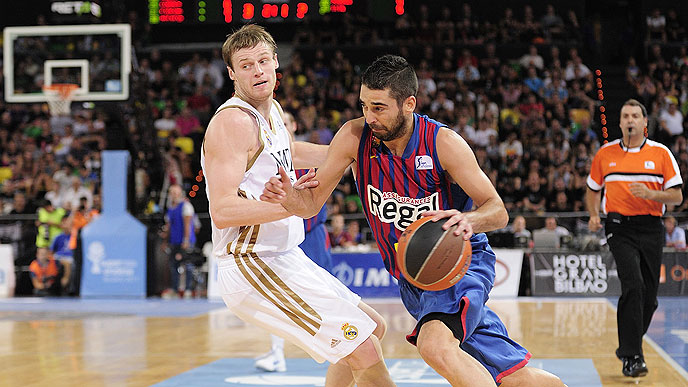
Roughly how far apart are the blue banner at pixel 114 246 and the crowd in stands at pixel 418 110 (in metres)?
0.78

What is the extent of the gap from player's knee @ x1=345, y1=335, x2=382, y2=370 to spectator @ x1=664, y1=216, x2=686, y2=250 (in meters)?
11.8

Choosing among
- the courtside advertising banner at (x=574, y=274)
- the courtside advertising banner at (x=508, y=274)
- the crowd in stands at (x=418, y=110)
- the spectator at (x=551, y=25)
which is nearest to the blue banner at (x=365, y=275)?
the crowd in stands at (x=418, y=110)

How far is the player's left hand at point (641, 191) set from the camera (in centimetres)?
671

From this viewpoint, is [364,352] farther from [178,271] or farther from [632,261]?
[178,271]

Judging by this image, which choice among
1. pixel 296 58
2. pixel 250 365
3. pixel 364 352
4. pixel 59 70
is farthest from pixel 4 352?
pixel 296 58

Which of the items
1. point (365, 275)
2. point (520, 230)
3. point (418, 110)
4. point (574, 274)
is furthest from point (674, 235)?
point (418, 110)

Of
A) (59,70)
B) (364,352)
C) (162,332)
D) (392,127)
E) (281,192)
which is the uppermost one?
(59,70)

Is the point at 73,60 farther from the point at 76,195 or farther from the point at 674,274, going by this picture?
the point at 674,274

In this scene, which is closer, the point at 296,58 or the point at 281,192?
the point at 281,192

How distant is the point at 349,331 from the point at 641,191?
144 inches

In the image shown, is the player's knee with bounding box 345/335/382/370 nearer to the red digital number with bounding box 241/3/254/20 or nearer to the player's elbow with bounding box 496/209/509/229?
the player's elbow with bounding box 496/209/509/229

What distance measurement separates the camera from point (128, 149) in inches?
648

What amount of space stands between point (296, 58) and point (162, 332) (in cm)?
1197

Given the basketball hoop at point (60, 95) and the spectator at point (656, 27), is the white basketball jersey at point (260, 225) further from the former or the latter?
the spectator at point (656, 27)
